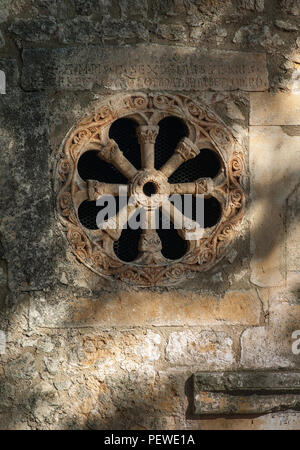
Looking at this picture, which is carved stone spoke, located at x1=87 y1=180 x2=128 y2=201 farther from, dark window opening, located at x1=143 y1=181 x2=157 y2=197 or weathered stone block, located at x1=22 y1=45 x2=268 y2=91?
weathered stone block, located at x1=22 y1=45 x2=268 y2=91

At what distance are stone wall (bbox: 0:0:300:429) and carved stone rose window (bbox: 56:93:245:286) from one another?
3.3 inches

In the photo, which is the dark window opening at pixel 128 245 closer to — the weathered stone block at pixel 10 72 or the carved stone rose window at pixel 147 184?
the carved stone rose window at pixel 147 184

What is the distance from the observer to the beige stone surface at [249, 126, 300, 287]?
5.06 metres

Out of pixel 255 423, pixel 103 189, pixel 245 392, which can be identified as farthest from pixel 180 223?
pixel 255 423

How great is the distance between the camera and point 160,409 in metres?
4.92

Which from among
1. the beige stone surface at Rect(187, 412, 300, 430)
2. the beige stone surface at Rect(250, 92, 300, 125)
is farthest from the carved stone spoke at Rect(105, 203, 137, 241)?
the beige stone surface at Rect(187, 412, 300, 430)

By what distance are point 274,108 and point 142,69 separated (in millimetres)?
928

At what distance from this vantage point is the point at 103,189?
490cm

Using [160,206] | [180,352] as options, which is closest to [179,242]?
[160,206]

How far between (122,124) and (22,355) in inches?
65.4

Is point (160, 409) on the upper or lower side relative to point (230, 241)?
lower

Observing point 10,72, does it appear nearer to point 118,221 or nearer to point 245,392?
point 118,221

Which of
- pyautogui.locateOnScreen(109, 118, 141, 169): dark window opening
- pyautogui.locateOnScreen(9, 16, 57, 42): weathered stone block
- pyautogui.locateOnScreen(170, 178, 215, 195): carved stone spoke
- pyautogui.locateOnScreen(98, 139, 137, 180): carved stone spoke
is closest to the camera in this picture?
pyautogui.locateOnScreen(9, 16, 57, 42): weathered stone block

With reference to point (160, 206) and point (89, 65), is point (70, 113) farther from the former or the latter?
point (160, 206)
